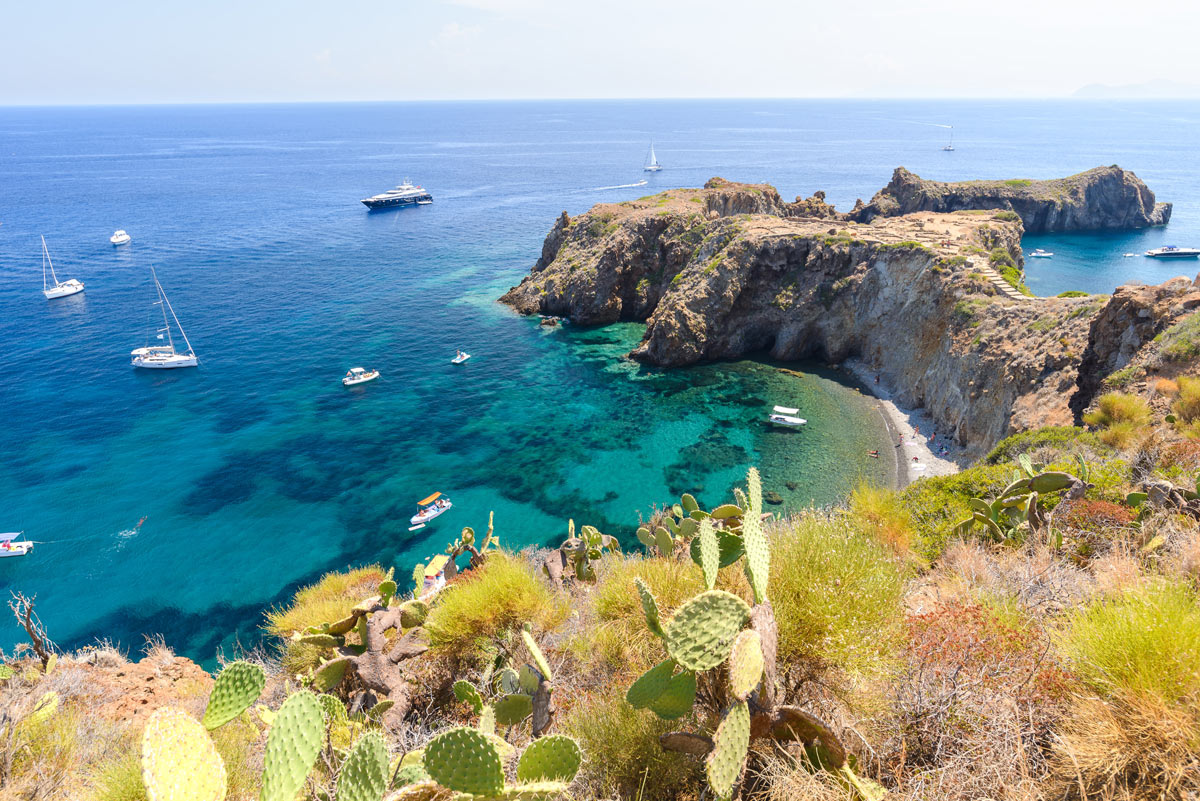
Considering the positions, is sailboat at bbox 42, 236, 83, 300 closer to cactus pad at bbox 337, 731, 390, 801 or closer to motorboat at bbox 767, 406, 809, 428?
motorboat at bbox 767, 406, 809, 428

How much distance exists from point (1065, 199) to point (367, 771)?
11427cm

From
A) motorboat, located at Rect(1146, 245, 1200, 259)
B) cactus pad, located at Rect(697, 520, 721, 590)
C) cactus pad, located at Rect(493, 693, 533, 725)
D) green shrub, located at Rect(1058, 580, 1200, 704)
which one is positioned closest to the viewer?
green shrub, located at Rect(1058, 580, 1200, 704)

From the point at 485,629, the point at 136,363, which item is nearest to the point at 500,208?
the point at 136,363

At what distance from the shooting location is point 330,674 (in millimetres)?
8086

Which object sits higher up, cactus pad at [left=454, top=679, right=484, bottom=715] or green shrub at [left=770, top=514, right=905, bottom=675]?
green shrub at [left=770, top=514, right=905, bottom=675]

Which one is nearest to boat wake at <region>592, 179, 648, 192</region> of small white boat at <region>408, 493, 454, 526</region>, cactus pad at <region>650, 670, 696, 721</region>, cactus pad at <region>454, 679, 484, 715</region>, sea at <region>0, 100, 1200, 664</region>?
sea at <region>0, 100, 1200, 664</region>

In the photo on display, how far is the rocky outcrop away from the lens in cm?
8381

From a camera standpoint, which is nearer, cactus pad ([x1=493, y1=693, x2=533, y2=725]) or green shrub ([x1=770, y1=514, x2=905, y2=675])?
green shrub ([x1=770, y1=514, x2=905, y2=675])

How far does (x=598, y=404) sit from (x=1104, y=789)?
3549 centimetres

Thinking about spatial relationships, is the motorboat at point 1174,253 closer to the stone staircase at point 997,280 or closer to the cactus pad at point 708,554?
the stone staircase at point 997,280

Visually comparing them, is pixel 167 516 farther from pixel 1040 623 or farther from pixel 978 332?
pixel 978 332

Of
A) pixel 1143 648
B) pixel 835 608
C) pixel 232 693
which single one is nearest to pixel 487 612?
pixel 232 693

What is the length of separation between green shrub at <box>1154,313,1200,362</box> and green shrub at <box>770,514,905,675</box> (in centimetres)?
1899

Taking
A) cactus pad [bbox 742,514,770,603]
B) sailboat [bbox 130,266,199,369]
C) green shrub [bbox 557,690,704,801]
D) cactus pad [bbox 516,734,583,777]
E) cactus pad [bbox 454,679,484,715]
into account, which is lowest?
sailboat [bbox 130,266,199,369]
